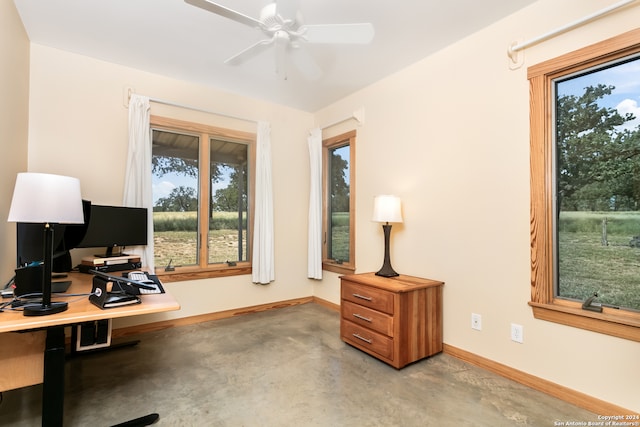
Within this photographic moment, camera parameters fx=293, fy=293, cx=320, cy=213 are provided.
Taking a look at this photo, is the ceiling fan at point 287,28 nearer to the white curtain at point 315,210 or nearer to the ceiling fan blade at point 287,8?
the ceiling fan blade at point 287,8

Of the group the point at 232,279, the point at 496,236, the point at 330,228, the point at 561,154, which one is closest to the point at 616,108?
the point at 561,154

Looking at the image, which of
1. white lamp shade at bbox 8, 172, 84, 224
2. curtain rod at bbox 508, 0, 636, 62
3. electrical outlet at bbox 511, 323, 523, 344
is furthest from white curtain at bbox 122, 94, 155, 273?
curtain rod at bbox 508, 0, 636, 62

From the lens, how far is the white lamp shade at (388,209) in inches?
110

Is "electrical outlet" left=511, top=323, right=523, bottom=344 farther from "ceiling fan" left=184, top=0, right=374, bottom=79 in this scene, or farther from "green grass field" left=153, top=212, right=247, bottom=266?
"green grass field" left=153, top=212, right=247, bottom=266

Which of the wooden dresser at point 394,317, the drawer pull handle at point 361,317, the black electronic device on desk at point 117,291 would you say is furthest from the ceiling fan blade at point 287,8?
the drawer pull handle at point 361,317

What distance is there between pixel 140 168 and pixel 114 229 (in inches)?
27.2

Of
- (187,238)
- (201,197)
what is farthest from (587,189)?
(187,238)

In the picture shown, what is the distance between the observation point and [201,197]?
3.52 m

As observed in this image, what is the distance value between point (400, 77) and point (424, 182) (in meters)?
1.18

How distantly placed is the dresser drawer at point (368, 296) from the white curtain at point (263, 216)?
4.39 feet

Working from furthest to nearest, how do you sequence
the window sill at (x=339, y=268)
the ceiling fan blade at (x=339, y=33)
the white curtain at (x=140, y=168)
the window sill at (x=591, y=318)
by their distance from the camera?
the window sill at (x=339, y=268) → the white curtain at (x=140, y=168) → the ceiling fan blade at (x=339, y=33) → the window sill at (x=591, y=318)

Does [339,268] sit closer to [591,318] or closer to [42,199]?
[591,318]

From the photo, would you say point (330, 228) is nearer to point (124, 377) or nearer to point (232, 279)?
point (232, 279)

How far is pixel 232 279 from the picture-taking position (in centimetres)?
368
